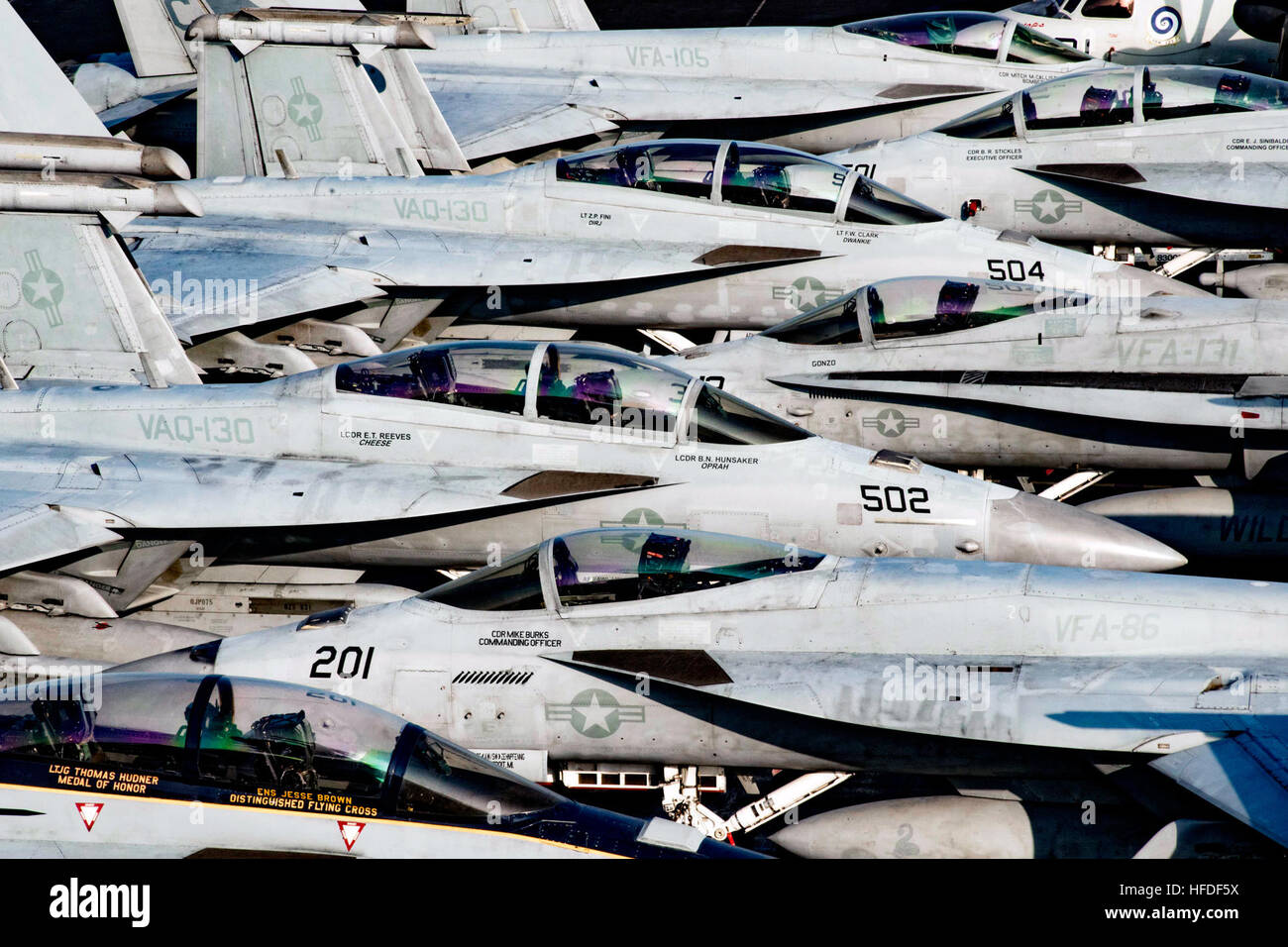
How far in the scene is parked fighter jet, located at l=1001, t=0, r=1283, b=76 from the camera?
20.4 metres

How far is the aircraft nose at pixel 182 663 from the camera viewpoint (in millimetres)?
9242

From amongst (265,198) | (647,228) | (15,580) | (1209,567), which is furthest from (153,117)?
(1209,567)

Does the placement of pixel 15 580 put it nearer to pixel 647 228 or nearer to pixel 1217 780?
pixel 647 228

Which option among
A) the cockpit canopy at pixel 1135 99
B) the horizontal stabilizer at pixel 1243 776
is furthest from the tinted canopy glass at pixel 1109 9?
the horizontal stabilizer at pixel 1243 776

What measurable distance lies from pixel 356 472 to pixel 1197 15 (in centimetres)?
1523

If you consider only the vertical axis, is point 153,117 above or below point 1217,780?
above

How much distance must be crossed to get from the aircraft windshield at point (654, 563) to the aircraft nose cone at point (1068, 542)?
1.92 metres

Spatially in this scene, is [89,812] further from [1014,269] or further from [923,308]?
[1014,269]

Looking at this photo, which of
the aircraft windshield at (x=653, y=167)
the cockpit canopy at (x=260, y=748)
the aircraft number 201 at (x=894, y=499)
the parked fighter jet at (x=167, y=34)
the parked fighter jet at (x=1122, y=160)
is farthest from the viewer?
the parked fighter jet at (x=167, y=34)

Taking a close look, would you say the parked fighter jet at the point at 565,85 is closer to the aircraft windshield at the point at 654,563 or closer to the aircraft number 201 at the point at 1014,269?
the aircraft number 201 at the point at 1014,269

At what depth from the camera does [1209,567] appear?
42.8ft

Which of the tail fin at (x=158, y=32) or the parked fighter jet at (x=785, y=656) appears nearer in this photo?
the parked fighter jet at (x=785, y=656)

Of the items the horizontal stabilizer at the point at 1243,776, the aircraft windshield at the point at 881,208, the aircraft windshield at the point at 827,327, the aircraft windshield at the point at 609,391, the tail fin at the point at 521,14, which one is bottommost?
the horizontal stabilizer at the point at 1243,776
